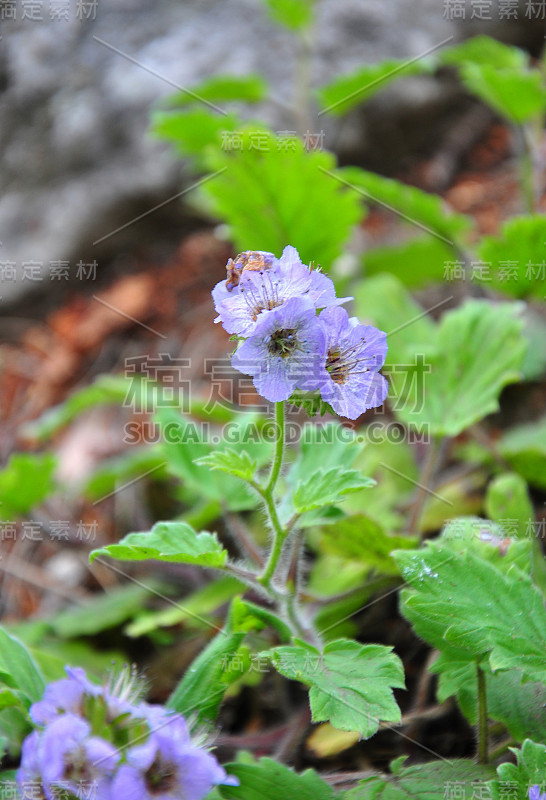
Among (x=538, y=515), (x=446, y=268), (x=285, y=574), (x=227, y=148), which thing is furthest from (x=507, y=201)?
(x=285, y=574)

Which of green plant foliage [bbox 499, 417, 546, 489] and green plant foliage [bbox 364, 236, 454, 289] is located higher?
green plant foliage [bbox 364, 236, 454, 289]

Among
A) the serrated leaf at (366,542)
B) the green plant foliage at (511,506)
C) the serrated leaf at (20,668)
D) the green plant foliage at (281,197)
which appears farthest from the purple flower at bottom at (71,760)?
the green plant foliage at (281,197)

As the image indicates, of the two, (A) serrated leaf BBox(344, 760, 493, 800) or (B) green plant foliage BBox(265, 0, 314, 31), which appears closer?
(A) serrated leaf BBox(344, 760, 493, 800)

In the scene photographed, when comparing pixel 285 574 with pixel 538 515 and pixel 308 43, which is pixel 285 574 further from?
pixel 308 43

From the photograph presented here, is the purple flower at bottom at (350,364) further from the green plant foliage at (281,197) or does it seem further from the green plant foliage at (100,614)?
the green plant foliage at (281,197)

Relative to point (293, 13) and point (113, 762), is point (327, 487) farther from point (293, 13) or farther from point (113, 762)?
point (293, 13)

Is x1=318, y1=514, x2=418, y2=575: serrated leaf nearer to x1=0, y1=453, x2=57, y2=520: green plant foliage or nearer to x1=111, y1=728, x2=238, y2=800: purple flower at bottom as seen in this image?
x1=111, y1=728, x2=238, y2=800: purple flower at bottom

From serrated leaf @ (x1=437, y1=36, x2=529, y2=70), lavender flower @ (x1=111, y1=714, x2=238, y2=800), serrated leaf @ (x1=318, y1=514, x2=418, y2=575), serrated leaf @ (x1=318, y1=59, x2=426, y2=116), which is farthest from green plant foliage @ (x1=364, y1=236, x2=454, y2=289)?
lavender flower @ (x1=111, y1=714, x2=238, y2=800)
